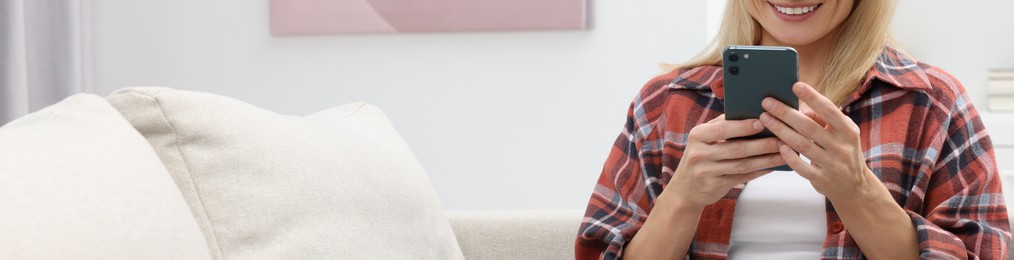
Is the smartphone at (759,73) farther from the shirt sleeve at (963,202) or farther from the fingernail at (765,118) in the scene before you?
the shirt sleeve at (963,202)

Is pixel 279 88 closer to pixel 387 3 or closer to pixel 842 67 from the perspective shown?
pixel 387 3

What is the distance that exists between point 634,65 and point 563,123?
25 centimetres

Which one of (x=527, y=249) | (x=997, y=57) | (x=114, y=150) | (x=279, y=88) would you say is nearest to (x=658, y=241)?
(x=527, y=249)

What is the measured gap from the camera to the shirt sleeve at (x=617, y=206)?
149cm

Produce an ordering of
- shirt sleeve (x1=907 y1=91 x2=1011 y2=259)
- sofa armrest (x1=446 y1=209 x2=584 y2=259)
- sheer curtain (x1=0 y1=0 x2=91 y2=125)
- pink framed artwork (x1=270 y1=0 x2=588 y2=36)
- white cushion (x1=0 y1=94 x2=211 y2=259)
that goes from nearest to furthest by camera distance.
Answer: white cushion (x1=0 y1=94 x2=211 y2=259) → shirt sleeve (x1=907 y1=91 x2=1011 y2=259) → sofa armrest (x1=446 y1=209 x2=584 y2=259) → sheer curtain (x1=0 y1=0 x2=91 y2=125) → pink framed artwork (x1=270 y1=0 x2=588 y2=36)

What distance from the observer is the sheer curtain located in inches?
102

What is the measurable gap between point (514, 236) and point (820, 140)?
1.95 ft

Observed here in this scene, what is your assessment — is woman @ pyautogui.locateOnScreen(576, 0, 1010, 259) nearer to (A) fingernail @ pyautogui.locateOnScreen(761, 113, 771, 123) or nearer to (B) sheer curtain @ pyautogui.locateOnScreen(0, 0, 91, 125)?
(A) fingernail @ pyautogui.locateOnScreen(761, 113, 771, 123)

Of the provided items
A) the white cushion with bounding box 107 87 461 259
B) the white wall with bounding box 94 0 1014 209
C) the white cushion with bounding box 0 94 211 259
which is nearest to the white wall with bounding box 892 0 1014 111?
the white wall with bounding box 94 0 1014 209

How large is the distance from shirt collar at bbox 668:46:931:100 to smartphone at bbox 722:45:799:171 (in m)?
0.18

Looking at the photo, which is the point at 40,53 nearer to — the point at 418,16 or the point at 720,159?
the point at 418,16

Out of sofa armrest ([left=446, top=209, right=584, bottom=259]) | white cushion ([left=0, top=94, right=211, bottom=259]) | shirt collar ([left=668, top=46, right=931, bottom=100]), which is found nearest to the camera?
white cushion ([left=0, top=94, right=211, bottom=259])

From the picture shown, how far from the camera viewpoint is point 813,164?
1.27 metres

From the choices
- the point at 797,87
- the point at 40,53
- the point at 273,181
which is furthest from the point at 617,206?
the point at 40,53
